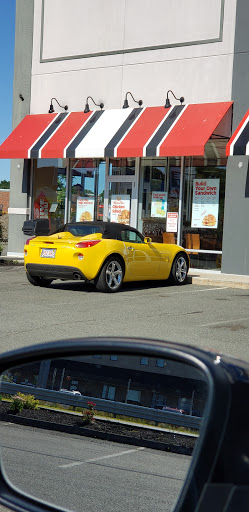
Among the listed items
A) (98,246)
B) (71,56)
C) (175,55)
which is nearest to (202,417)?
(98,246)

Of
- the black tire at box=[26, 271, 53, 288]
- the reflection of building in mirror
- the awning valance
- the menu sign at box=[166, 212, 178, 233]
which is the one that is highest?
the awning valance

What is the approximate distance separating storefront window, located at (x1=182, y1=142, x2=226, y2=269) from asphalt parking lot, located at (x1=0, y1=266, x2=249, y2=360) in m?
3.69

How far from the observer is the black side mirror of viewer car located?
1364 mm

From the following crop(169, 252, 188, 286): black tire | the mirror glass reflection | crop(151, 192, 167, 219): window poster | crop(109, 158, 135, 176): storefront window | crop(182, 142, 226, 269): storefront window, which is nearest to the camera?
the mirror glass reflection

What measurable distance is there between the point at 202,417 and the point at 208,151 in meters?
18.5

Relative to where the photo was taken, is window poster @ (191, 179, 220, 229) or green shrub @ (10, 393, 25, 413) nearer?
green shrub @ (10, 393, 25, 413)

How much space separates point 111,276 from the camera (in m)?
14.3

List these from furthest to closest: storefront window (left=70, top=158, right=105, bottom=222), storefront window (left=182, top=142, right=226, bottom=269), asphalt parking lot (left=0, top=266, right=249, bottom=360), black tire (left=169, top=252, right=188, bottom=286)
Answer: storefront window (left=70, top=158, right=105, bottom=222) → storefront window (left=182, top=142, right=226, bottom=269) → black tire (left=169, top=252, right=188, bottom=286) → asphalt parking lot (left=0, top=266, right=249, bottom=360)

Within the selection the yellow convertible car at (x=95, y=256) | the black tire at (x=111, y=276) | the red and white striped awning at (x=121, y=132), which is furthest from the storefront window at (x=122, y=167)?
the black tire at (x=111, y=276)

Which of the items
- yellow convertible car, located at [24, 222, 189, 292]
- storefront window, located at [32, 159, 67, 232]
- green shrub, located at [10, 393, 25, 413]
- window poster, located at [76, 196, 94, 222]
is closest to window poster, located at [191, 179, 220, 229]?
window poster, located at [76, 196, 94, 222]

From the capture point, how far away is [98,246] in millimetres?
13891

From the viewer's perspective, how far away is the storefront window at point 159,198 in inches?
800

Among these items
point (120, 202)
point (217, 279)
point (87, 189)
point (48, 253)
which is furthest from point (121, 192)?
point (48, 253)

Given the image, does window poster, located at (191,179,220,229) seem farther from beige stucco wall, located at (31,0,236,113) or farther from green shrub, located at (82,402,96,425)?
green shrub, located at (82,402,96,425)
